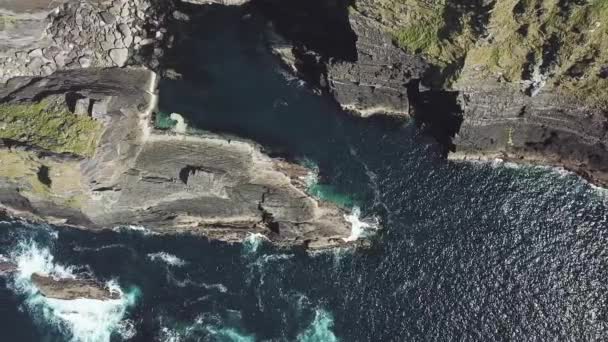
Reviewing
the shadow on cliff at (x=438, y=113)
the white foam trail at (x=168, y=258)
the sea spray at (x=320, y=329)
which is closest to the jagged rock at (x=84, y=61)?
the white foam trail at (x=168, y=258)

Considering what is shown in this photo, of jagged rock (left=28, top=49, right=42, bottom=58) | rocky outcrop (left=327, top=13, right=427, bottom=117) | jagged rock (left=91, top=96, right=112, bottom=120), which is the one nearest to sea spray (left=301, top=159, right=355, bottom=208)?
rocky outcrop (left=327, top=13, right=427, bottom=117)

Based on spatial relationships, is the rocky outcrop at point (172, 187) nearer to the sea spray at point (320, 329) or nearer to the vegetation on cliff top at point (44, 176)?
the vegetation on cliff top at point (44, 176)

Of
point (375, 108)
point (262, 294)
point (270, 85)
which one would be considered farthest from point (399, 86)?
point (262, 294)

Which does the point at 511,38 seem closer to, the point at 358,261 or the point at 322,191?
the point at 322,191

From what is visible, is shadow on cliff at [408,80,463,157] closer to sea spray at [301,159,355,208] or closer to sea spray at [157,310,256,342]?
sea spray at [301,159,355,208]

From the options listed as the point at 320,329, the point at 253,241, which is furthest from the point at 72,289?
the point at 320,329
